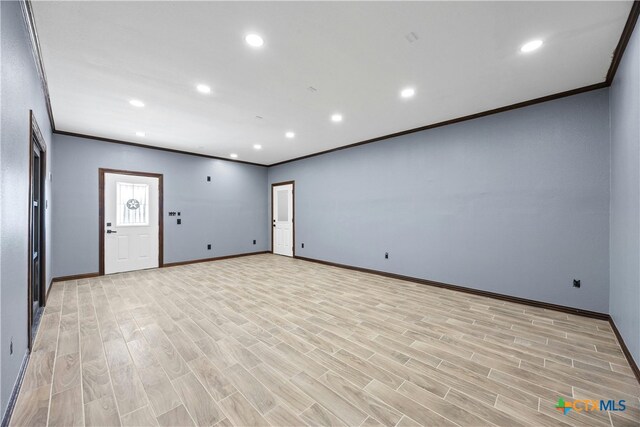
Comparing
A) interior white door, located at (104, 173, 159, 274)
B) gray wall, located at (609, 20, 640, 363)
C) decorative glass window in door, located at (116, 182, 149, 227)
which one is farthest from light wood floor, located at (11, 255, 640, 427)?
decorative glass window in door, located at (116, 182, 149, 227)

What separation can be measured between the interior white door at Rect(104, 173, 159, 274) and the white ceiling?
1550 millimetres

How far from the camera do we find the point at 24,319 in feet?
6.99

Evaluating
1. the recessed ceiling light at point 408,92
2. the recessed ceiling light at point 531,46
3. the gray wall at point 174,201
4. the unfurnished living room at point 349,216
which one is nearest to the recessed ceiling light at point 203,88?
the unfurnished living room at point 349,216

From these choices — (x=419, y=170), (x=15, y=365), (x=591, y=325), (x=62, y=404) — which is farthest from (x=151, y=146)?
(x=591, y=325)

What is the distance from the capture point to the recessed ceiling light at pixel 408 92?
10.5 feet

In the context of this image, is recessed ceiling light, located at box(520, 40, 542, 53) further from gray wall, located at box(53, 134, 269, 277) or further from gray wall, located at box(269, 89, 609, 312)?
gray wall, located at box(53, 134, 269, 277)

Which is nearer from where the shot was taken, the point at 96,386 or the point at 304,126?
Result: the point at 96,386

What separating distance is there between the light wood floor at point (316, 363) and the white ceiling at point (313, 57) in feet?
9.15

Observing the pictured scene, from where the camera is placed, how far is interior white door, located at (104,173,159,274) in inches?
205

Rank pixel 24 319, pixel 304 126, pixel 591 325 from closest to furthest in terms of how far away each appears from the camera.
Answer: pixel 24 319 < pixel 591 325 < pixel 304 126

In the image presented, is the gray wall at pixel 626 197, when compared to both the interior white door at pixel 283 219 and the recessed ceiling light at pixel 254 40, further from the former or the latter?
the interior white door at pixel 283 219

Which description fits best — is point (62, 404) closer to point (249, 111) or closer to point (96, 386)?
point (96, 386)

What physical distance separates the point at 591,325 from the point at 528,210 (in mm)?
1467

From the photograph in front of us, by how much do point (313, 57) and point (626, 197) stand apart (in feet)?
10.5
